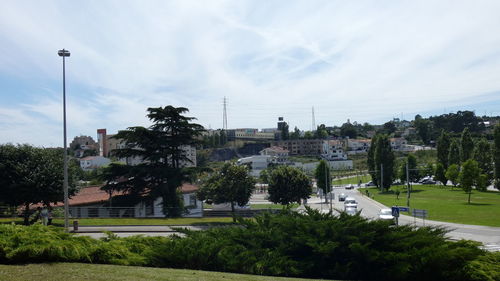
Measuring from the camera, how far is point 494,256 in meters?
10.3

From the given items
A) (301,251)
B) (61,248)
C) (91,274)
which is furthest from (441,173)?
(91,274)

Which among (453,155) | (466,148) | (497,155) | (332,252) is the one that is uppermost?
(466,148)

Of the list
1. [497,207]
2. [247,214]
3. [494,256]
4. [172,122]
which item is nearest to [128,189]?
[172,122]

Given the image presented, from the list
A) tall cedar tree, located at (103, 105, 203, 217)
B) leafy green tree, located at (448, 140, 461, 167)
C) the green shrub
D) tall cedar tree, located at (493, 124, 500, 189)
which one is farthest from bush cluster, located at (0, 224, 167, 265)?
leafy green tree, located at (448, 140, 461, 167)

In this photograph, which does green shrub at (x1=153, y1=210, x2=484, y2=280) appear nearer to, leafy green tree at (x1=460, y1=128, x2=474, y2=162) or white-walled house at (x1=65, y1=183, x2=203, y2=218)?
white-walled house at (x1=65, y1=183, x2=203, y2=218)

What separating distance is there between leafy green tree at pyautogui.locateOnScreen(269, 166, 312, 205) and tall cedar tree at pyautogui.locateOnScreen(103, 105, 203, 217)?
11814 millimetres

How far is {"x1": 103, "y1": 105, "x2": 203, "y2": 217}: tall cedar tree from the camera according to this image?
115 feet

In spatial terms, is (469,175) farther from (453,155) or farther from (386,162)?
(453,155)

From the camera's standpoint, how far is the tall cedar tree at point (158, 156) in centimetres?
3506

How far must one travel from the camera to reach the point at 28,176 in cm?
2825

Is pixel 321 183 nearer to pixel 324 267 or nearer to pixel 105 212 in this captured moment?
pixel 105 212

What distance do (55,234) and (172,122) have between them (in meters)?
26.4

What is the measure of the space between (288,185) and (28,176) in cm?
2569

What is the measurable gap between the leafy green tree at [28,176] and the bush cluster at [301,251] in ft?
62.3
